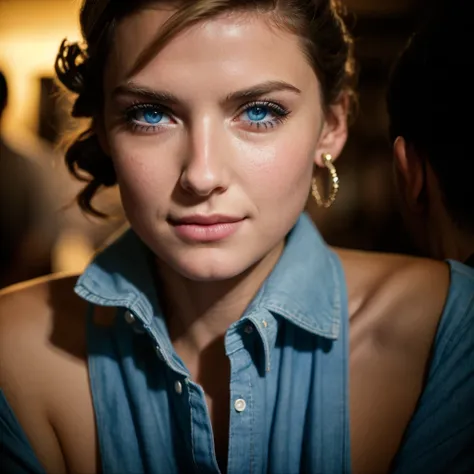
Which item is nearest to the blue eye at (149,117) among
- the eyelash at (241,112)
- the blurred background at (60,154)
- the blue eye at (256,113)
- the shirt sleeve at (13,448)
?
the eyelash at (241,112)

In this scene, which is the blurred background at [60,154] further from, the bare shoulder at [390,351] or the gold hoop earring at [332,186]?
the bare shoulder at [390,351]

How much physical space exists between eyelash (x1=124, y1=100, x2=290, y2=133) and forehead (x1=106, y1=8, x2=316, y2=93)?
0.03m

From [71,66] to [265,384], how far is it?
56 centimetres

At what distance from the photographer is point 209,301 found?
868 millimetres

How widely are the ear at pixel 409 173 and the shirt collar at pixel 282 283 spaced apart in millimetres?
152

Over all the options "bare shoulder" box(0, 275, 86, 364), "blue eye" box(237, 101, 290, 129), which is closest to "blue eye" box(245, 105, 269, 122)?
"blue eye" box(237, 101, 290, 129)

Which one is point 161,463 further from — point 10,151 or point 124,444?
point 10,151

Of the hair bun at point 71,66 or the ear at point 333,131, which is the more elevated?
the hair bun at point 71,66

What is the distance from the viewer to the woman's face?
660 millimetres

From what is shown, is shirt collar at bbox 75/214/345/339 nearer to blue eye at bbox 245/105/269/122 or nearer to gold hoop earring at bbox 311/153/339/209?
gold hoop earring at bbox 311/153/339/209

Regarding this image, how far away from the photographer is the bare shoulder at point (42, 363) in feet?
2.77

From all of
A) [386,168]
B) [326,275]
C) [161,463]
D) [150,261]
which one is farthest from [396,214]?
[161,463]

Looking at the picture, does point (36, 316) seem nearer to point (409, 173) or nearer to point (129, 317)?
point (129, 317)

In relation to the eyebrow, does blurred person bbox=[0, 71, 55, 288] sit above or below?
below
